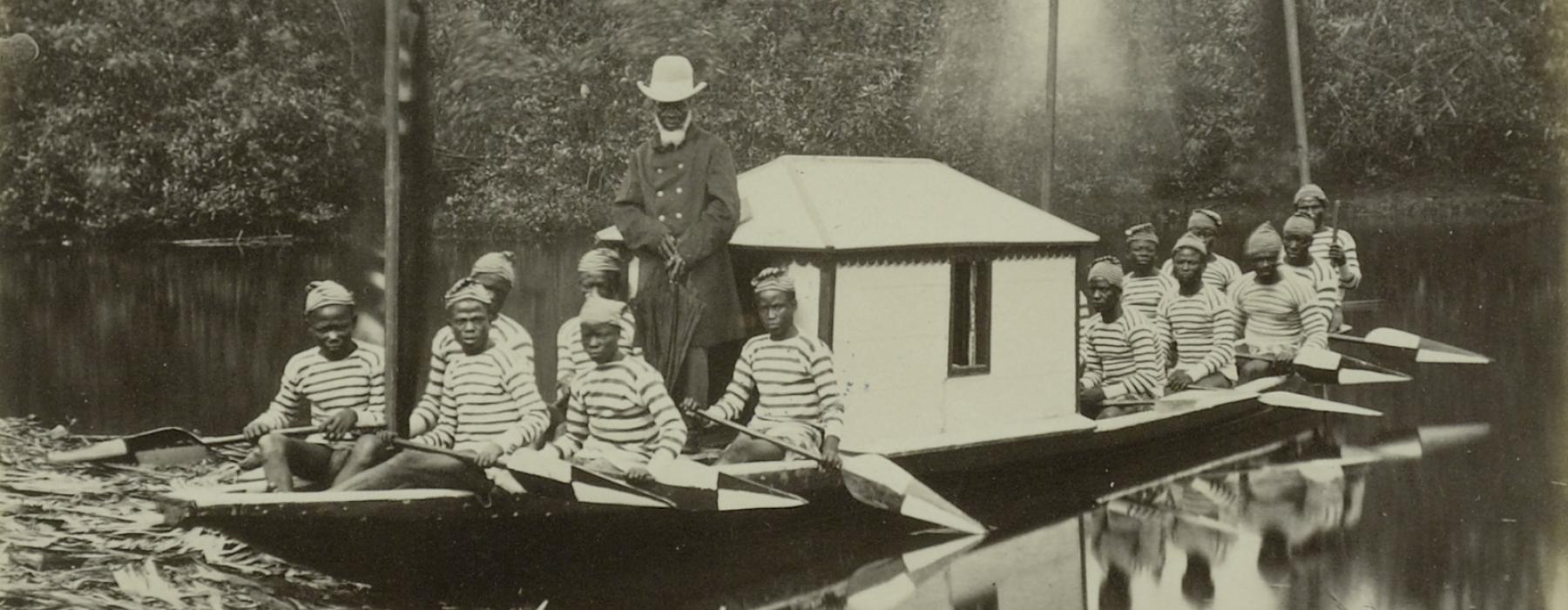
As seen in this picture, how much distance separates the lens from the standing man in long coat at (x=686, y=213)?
4.90 meters

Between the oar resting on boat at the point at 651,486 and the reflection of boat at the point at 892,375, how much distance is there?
0.05m

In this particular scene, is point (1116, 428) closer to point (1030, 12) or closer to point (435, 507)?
point (435, 507)

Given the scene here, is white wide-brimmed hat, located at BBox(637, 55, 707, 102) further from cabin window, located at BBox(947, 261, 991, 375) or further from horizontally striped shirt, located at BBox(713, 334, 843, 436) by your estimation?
cabin window, located at BBox(947, 261, 991, 375)

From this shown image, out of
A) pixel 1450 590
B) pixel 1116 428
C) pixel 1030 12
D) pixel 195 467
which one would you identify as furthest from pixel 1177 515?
pixel 1030 12

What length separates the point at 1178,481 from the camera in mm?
6250

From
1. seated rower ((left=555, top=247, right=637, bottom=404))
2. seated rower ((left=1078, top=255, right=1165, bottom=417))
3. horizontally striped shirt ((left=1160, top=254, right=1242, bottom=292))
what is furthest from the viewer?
horizontally striped shirt ((left=1160, top=254, right=1242, bottom=292))

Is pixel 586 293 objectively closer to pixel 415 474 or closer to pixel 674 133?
pixel 674 133

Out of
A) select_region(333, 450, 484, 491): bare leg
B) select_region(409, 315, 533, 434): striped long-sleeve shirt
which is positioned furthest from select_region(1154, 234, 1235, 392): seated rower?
select_region(333, 450, 484, 491): bare leg

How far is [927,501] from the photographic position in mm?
4902

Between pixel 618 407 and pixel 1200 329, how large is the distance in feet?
11.4

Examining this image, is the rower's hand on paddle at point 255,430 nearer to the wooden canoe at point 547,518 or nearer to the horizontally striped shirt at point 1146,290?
the wooden canoe at point 547,518

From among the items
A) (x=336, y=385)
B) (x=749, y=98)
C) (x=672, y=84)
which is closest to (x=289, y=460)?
(x=336, y=385)

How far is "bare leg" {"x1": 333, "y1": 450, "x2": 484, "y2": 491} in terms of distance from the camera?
404 cm

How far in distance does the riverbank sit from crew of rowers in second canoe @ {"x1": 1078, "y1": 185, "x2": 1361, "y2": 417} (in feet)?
11.2
